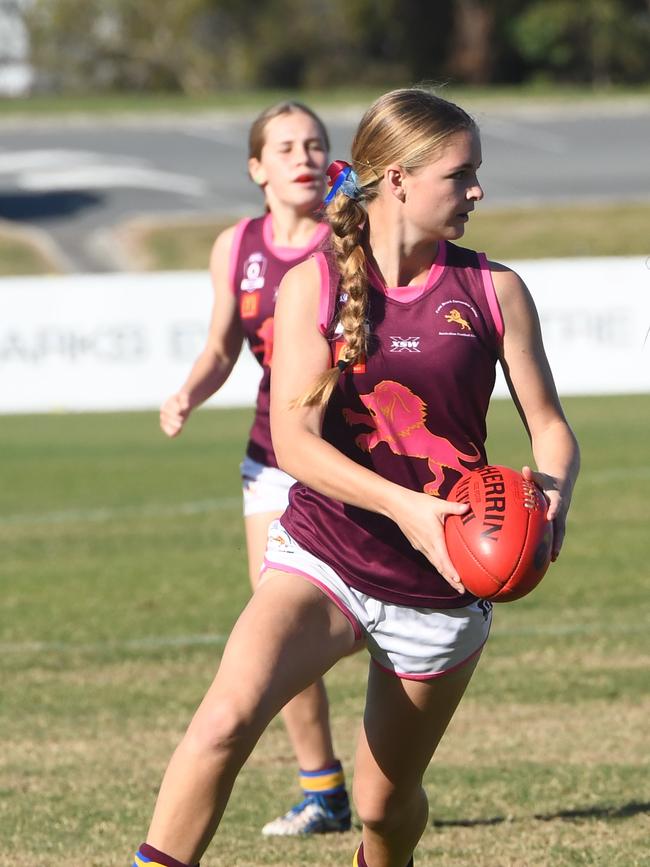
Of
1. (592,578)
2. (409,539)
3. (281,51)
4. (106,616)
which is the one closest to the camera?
(409,539)

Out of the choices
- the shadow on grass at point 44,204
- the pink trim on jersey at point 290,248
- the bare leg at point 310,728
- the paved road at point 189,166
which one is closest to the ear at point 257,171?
the pink trim on jersey at point 290,248

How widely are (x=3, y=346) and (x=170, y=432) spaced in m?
15.7

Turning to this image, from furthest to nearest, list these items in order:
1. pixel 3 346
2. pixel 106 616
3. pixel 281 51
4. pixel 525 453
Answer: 1. pixel 281 51
2. pixel 3 346
3. pixel 525 453
4. pixel 106 616

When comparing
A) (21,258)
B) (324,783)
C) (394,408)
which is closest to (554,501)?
(394,408)

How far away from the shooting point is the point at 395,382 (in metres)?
3.96

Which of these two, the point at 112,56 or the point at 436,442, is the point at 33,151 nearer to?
the point at 112,56

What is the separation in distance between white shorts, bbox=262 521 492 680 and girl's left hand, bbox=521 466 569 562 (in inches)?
14.3

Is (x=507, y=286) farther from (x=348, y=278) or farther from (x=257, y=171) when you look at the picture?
(x=257, y=171)

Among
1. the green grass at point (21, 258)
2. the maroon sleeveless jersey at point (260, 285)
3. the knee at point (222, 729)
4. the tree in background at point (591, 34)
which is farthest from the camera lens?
the tree in background at point (591, 34)

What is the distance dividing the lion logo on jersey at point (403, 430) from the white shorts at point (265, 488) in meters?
1.62

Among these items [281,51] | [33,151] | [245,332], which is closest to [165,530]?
[245,332]

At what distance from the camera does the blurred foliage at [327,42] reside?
54.5 metres

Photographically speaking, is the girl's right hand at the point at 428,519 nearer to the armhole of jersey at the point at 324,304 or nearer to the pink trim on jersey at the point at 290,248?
the armhole of jersey at the point at 324,304

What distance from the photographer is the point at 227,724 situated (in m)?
3.68
